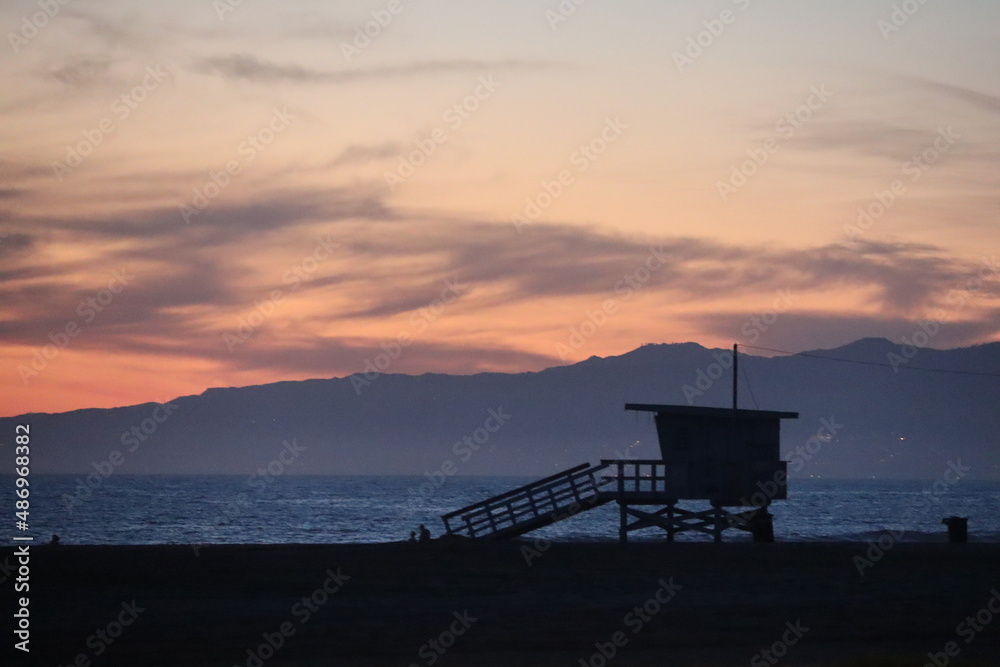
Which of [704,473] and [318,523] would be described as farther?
[318,523]

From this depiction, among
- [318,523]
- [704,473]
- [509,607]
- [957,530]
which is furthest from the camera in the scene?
[318,523]

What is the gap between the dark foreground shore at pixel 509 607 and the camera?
15359 mm

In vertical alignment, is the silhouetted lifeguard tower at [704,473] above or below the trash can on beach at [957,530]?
above

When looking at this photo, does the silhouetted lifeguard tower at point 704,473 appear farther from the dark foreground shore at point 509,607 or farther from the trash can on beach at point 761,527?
the dark foreground shore at point 509,607

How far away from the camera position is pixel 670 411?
33.4m

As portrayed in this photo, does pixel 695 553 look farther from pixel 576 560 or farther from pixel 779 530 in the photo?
pixel 779 530

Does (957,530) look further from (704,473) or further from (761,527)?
(704,473)

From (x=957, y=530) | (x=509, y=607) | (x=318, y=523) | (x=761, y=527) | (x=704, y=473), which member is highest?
(x=704, y=473)

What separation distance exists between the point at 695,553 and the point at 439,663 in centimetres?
1434

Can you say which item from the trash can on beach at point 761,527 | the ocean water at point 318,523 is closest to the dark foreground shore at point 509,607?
the trash can on beach at point 761,527

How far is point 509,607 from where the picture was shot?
19266 millimetres

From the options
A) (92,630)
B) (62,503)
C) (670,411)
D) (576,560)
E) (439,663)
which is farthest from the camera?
(62,503)

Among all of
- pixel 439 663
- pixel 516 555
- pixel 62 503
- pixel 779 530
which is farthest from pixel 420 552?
pixel 62 503

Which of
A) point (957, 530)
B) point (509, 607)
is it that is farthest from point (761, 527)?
point (509, 607)
